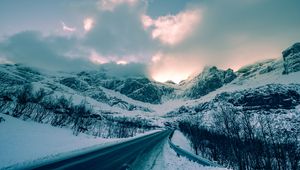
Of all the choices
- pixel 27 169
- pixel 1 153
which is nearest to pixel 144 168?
pixel 27 169

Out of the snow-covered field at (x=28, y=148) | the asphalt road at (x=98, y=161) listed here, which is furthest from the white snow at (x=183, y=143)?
the asphalt road at (x=98, y=161)

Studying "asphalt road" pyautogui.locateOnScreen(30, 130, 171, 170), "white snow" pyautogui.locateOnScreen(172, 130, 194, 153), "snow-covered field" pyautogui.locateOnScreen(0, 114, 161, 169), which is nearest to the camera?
"asphalt road" pyautogui.locateOnScreen(30, 130, 171, 170)

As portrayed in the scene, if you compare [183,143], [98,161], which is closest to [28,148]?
[98,161]

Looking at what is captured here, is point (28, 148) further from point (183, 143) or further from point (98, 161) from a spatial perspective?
point (183, 143)

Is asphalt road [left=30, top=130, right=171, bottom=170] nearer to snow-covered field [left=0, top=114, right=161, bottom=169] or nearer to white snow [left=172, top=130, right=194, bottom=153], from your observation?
snow-covered field [left=0, top=114, right=161, bottom=169]

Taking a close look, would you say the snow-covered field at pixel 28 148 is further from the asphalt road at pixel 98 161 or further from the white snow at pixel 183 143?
the white snow at pixel 183 143

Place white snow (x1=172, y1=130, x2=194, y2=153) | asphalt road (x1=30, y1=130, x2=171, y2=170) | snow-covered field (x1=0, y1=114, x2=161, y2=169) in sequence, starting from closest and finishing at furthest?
asphalt road (x1=30, y1=130, x2=171, y2=170) → snow-covered field (x1=0, y1=114, x2=161, y2=169) → white snow (x1=172, y1=130, x2=194, y2=153)

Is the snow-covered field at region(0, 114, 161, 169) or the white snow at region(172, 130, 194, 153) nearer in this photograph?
the snow-covered field at region(0, 114, 161, 169)

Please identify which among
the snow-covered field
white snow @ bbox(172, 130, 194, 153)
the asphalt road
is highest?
the snow-covered field

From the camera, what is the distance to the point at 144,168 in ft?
54.2

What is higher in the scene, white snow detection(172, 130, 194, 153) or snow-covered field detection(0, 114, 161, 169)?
snow-covered field detection(0, 114, 161, 169)

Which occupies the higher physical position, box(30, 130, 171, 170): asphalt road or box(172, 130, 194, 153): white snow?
box(30, 130, 171, 170): asphalt road

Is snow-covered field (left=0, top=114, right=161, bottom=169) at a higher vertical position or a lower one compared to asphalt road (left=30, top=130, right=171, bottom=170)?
higher

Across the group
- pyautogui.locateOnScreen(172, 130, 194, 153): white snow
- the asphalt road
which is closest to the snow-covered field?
the asphalt road
